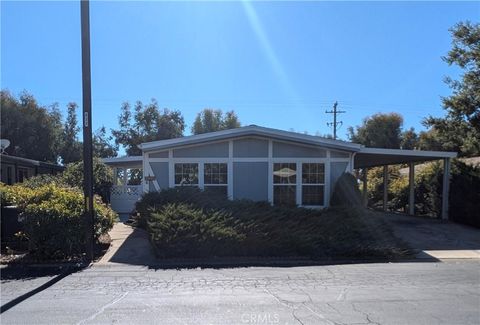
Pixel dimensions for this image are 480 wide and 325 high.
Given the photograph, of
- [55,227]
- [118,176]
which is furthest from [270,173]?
[118,176]

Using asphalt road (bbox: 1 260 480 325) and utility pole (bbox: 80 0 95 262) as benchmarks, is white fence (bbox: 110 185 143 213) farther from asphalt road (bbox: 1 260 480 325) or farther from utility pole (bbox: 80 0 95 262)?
asphalt road (bbox: 1 260 480 325)

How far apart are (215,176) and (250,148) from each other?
4.99 feet

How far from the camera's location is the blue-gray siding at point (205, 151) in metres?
16.7

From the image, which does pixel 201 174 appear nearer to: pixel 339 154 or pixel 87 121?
pixel 339 154

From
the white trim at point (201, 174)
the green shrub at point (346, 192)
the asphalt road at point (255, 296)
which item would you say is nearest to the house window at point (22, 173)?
the white trim at point (201, 174)

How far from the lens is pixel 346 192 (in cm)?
1602

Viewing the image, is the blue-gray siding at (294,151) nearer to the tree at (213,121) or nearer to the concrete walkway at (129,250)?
the concrete walkway at (129,250)

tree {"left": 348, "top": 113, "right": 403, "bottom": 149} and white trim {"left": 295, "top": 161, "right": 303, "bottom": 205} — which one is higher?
tree {"left": 348, "top": 113, "right": 403, "bottom": 149}

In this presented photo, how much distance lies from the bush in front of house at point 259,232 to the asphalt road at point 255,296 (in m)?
1.25

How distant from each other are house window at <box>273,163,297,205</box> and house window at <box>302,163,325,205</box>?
0.35 m

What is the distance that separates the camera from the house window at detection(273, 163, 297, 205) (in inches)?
663

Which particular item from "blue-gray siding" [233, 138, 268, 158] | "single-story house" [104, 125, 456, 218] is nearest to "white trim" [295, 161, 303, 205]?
"single-story house" [104, 125, 456, 218]

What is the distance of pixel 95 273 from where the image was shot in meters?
9.48

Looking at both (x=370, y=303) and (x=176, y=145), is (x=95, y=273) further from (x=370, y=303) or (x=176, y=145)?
(x=176, y=145)
